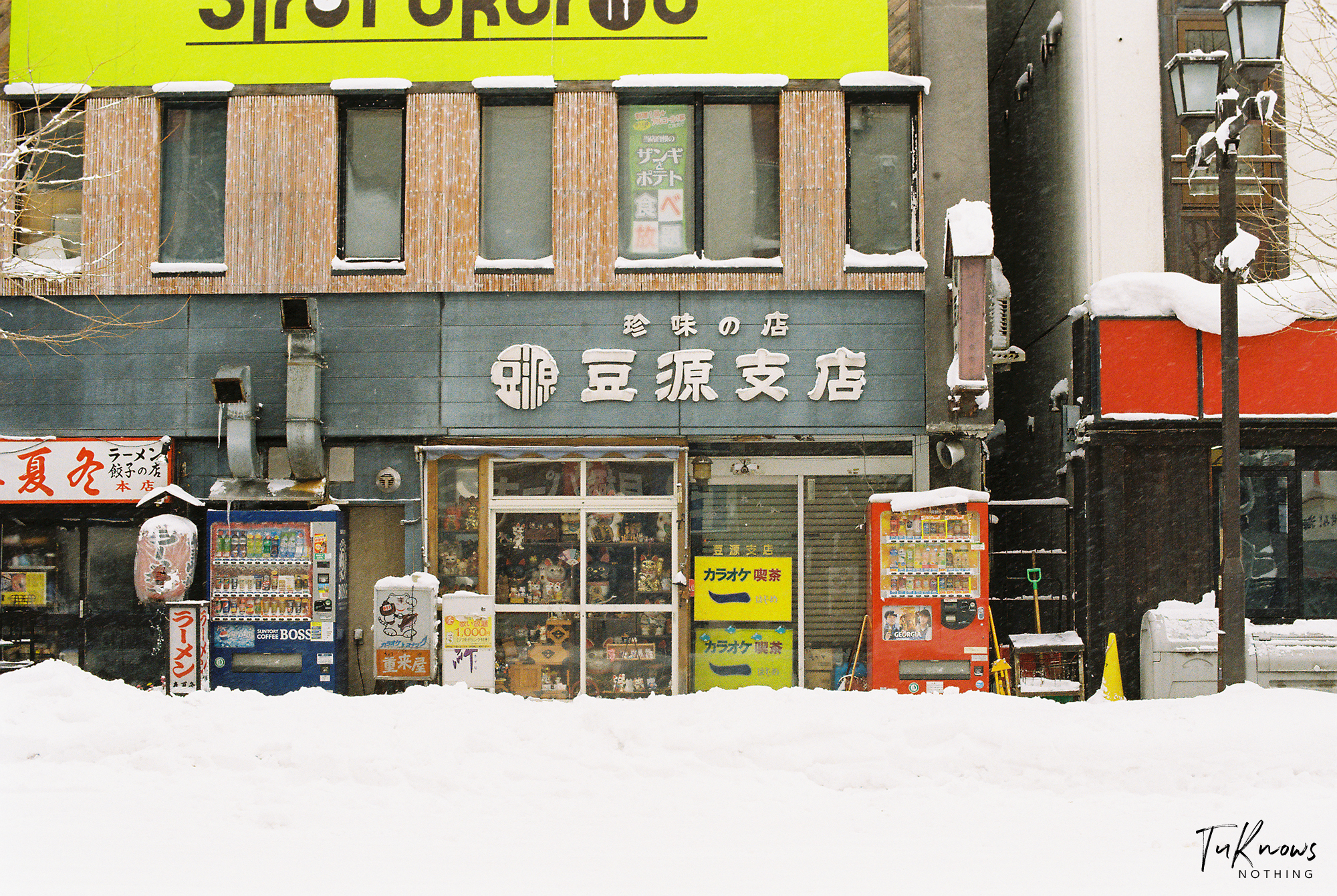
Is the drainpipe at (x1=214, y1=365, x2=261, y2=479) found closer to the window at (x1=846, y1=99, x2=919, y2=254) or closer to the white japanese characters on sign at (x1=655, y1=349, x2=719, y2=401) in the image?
the white japanese characters on sign at (x1=655, y1=349, x2=719, y2=401)

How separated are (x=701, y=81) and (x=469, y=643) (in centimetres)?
765

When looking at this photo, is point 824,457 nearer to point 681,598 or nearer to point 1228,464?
point 681,598

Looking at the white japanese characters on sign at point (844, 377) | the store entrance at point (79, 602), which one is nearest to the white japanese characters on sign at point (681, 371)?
the white japanese characters on sign at point (844, 377)

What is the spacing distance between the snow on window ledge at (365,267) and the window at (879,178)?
5902mm

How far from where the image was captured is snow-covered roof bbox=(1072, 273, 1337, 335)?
12.3m

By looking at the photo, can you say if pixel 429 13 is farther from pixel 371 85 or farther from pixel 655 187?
pixel 655 187

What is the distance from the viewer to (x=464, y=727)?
28.2ft

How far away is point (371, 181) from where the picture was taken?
44.0 feet

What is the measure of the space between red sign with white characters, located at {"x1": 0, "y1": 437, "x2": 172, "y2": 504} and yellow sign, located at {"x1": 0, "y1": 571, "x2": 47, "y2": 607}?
998 mm

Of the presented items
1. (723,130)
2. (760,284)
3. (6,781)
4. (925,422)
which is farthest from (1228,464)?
(6,781)

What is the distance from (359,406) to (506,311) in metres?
2.27

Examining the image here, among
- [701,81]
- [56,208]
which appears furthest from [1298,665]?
[56,208]

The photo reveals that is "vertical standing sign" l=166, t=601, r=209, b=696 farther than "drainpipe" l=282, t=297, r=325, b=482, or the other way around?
"drainpipe" l=282, t=297, r=325, b=482

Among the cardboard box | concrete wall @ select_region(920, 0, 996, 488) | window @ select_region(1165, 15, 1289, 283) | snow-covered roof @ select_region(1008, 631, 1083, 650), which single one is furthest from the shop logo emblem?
window @ select_region(1165, 15, 1289, 283)
